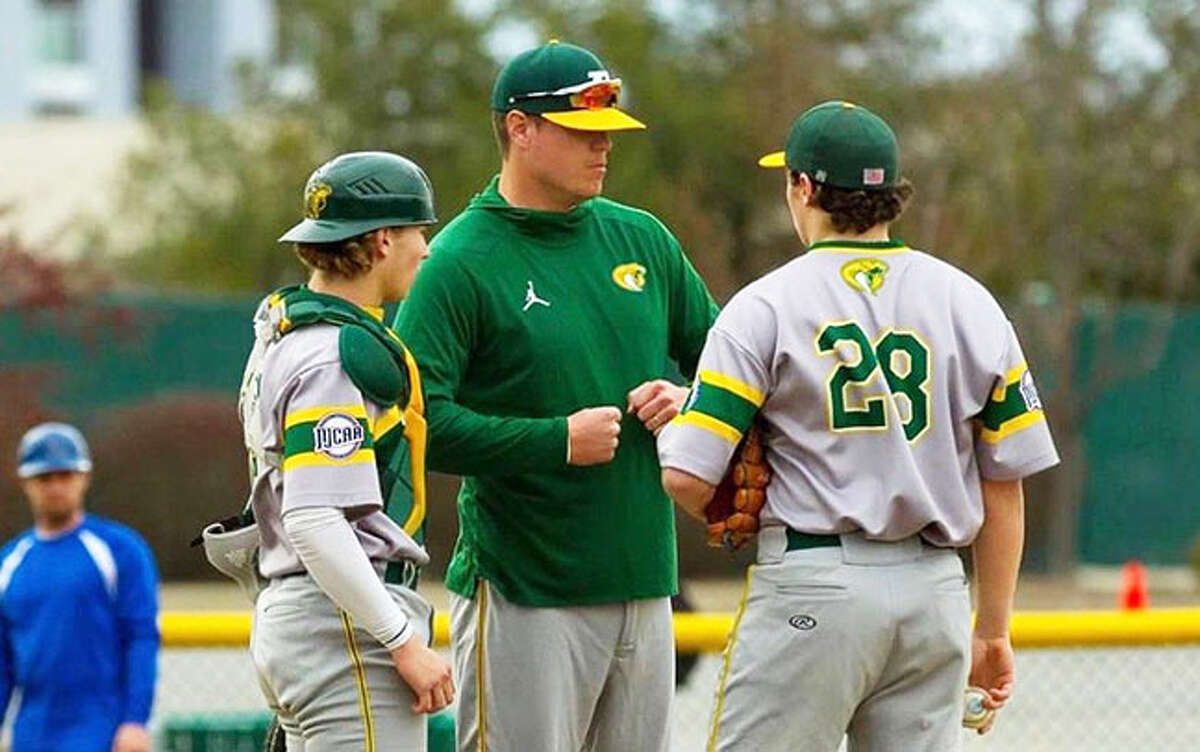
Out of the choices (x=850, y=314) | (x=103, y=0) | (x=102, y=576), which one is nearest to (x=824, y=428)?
(x=850, y=314)

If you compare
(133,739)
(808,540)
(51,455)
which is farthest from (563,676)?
(51,455)

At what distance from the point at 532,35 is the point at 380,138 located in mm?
2593

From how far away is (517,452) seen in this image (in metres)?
5.88

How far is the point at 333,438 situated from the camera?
5.19m

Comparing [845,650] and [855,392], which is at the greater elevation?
[855,392]

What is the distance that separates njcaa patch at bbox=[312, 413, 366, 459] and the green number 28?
1.03 m

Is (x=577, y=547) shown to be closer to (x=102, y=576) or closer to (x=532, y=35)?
(x=102, y=576)

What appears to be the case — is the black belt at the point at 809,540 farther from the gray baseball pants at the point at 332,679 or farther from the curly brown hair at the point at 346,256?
the curly brown hair at the point at 346,256

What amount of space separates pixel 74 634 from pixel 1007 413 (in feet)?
13.7

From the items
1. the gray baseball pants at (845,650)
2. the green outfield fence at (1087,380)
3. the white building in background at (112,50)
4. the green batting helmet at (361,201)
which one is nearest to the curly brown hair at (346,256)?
the green batting helmet at (361,201)

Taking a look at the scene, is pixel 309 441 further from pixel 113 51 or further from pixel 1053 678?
pixel 113 51

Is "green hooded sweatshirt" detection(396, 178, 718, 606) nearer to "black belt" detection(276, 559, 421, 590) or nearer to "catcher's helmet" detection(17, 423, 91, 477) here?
"black belt" detection(276, 559, 421, 590)

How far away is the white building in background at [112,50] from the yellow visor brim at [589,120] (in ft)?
179

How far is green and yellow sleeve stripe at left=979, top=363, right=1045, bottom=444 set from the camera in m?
5.62
